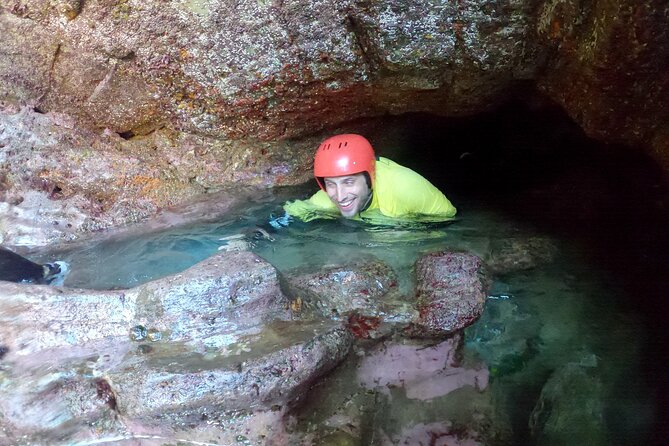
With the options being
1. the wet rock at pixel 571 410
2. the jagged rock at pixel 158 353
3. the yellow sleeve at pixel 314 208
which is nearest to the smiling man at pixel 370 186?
the yellow sleeve at pixel 314 208

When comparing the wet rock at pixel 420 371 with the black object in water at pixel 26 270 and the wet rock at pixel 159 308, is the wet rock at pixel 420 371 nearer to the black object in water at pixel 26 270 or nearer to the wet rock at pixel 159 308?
the wet rock at pixel 159 308

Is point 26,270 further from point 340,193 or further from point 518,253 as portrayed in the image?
point 518,253

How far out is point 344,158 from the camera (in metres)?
3.67

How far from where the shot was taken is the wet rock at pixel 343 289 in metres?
2.88

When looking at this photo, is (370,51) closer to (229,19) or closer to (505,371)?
(229,19)

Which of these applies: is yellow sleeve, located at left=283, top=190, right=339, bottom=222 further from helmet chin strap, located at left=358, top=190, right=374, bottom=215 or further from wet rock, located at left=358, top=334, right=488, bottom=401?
wet rock, located at left=358, top=334, right=488, bottom=401

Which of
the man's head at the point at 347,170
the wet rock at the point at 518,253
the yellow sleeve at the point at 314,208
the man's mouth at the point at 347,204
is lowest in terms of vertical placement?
the wet rock at the point at 518,253

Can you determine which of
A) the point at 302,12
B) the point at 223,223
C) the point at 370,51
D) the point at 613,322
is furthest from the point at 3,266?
the point at 613,322

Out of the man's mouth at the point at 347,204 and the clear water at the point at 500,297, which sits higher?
the man's mouth at the point at 347,204

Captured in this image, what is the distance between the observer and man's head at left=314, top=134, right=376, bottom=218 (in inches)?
145

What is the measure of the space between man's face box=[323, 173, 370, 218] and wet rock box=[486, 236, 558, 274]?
3.40 feet

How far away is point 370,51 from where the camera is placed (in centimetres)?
370

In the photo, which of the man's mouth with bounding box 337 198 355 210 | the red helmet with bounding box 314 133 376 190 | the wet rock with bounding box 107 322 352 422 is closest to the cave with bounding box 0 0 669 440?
the wet rock with bounding box 107 322 352 422

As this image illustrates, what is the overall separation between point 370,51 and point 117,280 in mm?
2444
